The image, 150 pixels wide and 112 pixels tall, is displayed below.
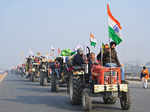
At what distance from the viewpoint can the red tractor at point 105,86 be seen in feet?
33.2

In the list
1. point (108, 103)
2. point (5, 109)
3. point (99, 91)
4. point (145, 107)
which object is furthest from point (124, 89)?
point (5, 109)

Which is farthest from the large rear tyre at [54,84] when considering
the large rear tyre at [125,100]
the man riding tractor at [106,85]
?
the large rear tyre at [125,100]

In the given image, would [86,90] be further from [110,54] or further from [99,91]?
[110,54]

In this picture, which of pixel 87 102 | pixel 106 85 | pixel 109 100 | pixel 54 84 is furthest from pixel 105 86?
pixel 54 84

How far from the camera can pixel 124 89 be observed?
1022cm

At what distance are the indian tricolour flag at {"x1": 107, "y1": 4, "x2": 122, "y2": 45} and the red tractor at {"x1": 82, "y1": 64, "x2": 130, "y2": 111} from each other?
1299 mm

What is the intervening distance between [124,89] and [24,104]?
446 cm

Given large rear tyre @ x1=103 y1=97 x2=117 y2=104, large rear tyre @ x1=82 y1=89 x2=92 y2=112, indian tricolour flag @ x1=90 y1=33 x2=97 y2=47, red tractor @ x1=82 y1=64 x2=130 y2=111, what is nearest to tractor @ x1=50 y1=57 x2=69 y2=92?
indian tricolour flag @ x1=90 y1=33 x2=97 y2=47

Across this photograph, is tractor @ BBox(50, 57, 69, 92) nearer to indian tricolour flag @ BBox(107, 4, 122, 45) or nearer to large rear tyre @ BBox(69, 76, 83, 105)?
large rear tyre @ BBox(69, 76, 83, 105)

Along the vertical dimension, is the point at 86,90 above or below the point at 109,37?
below

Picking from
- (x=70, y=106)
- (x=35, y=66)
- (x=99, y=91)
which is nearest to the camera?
(x=99, y=91)

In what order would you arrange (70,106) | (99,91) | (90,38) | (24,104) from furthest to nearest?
(90,38) → (24,104) → (70,106) → (99,91)

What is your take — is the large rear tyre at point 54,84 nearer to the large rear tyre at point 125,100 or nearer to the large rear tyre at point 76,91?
the large rear tyre at point 76,91

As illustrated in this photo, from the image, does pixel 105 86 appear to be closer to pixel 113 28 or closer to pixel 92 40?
pixel 113 28
